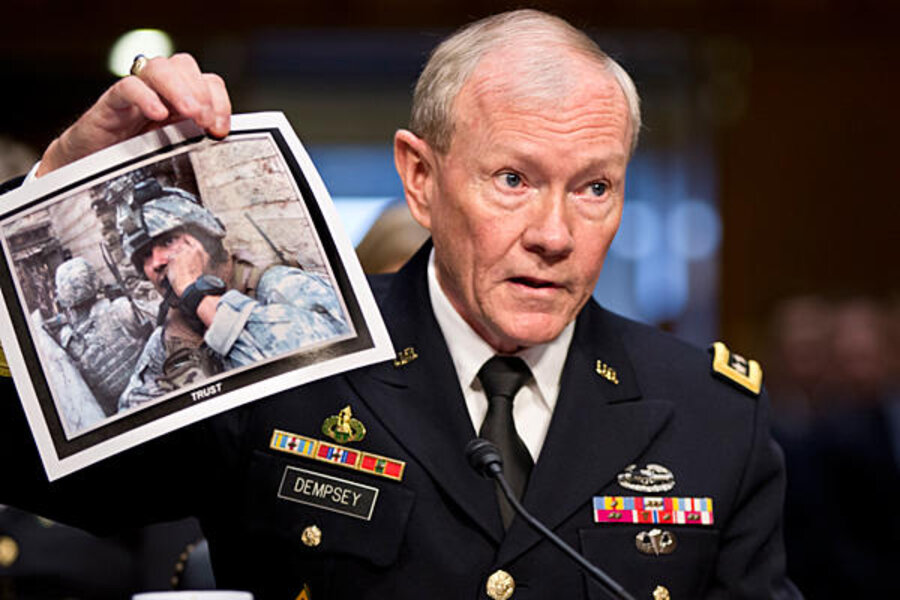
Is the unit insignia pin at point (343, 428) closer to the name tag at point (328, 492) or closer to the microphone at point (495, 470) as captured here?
the name tag at point (328, 492)

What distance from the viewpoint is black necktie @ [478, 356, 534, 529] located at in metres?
1.88

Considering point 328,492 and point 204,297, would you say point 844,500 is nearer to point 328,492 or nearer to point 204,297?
point 328,492

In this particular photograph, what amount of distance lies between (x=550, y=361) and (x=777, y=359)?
14.8 ft

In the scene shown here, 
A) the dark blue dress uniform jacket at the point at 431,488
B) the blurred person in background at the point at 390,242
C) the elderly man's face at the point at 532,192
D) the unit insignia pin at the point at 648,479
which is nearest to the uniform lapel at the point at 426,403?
the dark blue dress uniform jacket at the point at 431,488

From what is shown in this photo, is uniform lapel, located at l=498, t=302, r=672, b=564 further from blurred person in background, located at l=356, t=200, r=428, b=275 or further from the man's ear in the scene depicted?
blurred person in background, located at l=356, t=200, r=428, b=275

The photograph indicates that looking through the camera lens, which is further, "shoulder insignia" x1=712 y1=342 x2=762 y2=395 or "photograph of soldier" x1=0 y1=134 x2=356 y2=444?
"shoulder insignia" x1=712 y1=342 x2=762 y2=395

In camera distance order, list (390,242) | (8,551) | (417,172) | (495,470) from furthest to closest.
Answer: (390,242)
(8,551)
(417,172)
(495,470)

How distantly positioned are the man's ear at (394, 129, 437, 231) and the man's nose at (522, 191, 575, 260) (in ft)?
0.70

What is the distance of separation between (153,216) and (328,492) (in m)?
0.49

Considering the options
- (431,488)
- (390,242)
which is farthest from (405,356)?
(390,242)

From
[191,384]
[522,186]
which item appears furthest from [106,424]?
[522,186]

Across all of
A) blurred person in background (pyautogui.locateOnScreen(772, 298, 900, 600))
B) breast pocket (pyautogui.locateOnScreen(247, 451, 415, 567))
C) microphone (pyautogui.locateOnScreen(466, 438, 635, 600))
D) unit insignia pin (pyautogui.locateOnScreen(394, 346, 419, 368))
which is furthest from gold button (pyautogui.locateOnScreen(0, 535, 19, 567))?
blurred person in background (pyautogui.locateOnScreen(772, 298, 900, 600))

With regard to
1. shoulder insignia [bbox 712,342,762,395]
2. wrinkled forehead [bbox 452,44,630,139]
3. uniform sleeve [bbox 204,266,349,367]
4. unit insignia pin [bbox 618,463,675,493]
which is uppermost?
wrinkled forehead [bbox 452,44,630,139]

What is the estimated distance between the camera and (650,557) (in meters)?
1.88
